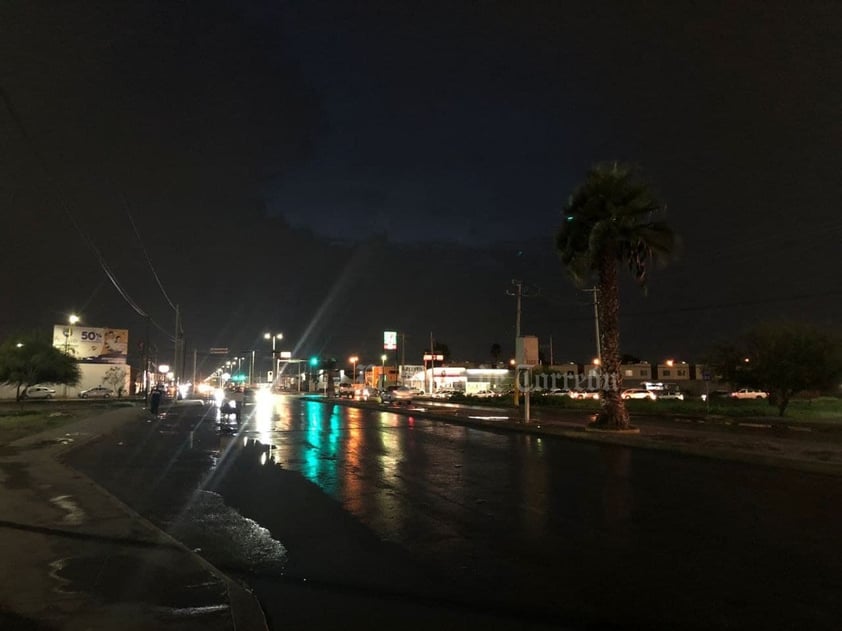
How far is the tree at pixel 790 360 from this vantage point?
129 feet

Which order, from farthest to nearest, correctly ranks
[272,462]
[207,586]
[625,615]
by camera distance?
[272,462] → [207,586] → [625,615]

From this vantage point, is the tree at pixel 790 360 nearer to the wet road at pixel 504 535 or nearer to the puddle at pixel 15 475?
the wet road at pixel 504 535

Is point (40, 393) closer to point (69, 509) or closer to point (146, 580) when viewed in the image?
point (69, 509)

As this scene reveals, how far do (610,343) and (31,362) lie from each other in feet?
143

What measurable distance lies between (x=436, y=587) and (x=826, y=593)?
3.81 meters

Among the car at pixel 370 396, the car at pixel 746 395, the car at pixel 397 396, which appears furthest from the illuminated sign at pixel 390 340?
the car at pixel 746 395

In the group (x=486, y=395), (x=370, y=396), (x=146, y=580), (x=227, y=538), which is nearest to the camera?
(x=146, y=580)

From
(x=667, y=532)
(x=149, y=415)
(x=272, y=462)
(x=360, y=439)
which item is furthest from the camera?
(x=149, y=415)

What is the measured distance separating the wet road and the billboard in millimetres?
90459

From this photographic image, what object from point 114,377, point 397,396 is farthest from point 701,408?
point 114,377

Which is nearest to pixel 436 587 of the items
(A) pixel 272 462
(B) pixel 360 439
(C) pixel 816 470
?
(A) pixel 272 462

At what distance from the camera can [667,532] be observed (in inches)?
391

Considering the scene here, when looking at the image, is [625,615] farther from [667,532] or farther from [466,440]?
[466,440]

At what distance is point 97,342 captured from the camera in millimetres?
103938
